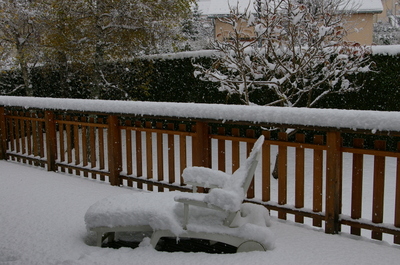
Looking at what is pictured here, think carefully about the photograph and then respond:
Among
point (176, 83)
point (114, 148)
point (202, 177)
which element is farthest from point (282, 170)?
point (176, 83)

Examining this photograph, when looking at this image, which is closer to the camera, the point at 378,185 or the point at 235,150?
the point at 378,185

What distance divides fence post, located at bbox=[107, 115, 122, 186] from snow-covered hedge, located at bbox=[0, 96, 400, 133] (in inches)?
8.3

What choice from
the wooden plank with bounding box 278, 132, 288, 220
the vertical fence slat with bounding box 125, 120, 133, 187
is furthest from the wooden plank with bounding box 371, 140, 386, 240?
the vertical fence slat with bounding box 125, 120, 133, 187

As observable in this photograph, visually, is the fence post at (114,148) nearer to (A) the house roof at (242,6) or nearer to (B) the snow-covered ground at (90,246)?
(B) the snow-covered ground at (90,246)

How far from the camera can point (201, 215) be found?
3.24m

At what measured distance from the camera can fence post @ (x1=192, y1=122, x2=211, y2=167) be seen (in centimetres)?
425

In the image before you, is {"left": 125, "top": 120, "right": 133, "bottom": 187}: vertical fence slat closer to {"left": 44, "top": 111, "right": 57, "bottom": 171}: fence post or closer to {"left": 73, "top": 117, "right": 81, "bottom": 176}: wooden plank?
{"left": 73, "top": 117, "right": 81, "bottom": 176}: wooden plank

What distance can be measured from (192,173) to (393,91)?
6.91 meters

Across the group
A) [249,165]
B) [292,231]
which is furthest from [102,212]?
[292,231]

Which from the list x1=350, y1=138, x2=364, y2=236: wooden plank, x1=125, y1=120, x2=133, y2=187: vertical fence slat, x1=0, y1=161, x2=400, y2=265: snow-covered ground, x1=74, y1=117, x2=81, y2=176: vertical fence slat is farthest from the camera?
x1=74, y1=117, x2=81, y2=176: vertical fence slat

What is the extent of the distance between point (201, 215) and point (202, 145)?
3.81 ft

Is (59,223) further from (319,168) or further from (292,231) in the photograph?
(319,168)

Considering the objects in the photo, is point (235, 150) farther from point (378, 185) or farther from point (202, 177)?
point (378, 185)

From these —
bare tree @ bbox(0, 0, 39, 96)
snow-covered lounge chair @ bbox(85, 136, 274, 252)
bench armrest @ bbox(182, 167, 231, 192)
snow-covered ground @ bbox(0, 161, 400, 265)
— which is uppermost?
bare tree @ bbox(0, 0, 39, 96)
